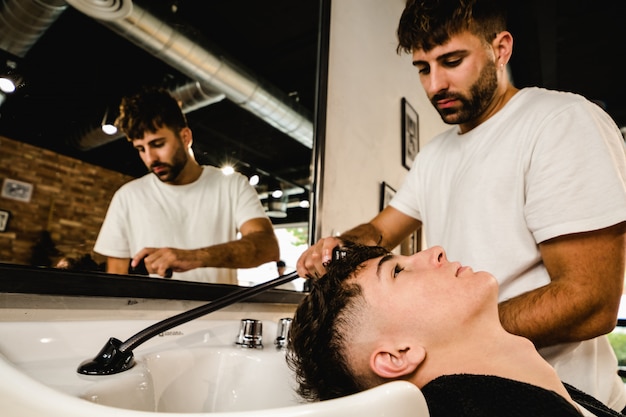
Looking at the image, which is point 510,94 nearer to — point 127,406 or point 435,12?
point 435,12

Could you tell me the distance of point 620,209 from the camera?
891 mm

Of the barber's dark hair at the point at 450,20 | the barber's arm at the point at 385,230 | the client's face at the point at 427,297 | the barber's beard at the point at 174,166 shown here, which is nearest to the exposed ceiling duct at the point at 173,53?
the barber's beard at the point at 174,166

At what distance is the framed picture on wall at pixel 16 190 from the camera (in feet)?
2.48

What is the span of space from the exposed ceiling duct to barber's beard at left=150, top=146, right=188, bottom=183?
0.44 feet

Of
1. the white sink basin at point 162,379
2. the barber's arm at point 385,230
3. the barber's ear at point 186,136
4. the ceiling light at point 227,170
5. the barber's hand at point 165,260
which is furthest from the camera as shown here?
the barber's arm at point 385,230

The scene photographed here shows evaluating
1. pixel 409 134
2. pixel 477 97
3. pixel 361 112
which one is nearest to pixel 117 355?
pixel 477 97

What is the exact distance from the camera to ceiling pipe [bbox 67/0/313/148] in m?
0.99

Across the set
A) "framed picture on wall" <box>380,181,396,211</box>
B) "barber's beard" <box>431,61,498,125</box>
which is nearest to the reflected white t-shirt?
"barber's beard" <box>431,61,498,125</box>

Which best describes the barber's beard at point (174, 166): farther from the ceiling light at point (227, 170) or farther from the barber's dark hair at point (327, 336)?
the barber's dark hair at point (327, 336)

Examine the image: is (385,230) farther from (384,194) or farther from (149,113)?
(149,113)

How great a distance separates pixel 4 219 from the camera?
74cm

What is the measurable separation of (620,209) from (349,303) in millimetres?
684

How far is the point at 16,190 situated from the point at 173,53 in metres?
0.59

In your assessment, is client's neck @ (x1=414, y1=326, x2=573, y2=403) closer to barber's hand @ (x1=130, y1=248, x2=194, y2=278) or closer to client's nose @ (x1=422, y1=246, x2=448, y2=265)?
client's nose @ (x1=422, y1=246, x2=448, y2=265)
